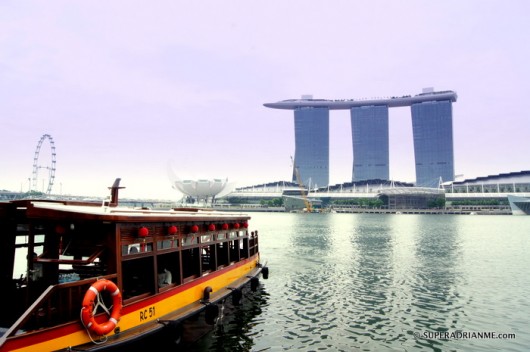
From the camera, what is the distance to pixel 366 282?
68.4 ft

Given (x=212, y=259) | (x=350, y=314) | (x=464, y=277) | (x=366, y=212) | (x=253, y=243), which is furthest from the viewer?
(x=366, y=212)

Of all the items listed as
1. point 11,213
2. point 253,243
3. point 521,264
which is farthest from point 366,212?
point 11,213

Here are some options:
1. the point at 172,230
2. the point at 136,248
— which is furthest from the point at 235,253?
the point at 136,248

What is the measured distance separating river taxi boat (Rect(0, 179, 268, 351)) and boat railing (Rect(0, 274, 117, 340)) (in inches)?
0.6

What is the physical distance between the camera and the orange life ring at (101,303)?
25.6ft

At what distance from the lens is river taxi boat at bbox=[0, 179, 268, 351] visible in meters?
7.58

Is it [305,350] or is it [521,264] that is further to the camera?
[521,264]

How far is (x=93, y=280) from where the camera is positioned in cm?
815

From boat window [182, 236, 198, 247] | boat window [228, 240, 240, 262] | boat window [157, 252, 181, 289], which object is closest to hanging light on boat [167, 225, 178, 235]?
boat window [157, 252, 181, 289]

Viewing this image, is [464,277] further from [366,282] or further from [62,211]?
[62,211]

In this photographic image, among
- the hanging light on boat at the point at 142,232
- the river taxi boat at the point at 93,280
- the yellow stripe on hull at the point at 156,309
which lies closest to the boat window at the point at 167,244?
the river taxi boat at the point at 93,280

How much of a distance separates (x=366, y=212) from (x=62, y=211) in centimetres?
16668

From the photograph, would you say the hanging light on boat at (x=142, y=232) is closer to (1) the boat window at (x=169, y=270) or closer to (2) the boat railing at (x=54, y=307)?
(2) the boat railing at (x=54, y=307)

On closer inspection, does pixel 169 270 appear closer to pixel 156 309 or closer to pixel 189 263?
pixel 189 263
